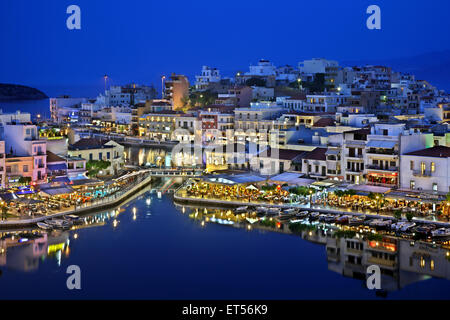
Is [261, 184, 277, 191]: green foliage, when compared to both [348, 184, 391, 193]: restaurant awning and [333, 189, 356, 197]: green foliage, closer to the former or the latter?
[333, 189, 356, 197]: green foliage

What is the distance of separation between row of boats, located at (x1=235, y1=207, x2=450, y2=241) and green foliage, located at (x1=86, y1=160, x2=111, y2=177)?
8.17 metres

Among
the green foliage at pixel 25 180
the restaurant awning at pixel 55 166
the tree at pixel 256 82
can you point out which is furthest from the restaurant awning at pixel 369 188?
the tree at pixel 256 82

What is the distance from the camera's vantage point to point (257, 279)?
1680 centimetres

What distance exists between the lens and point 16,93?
163750 millimetres

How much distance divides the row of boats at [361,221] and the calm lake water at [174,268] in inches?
53.2

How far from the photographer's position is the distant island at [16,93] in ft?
523

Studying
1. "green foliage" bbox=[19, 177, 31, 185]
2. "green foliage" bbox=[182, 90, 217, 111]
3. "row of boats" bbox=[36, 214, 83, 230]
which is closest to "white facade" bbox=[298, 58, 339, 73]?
"green foliage" bbox=[182, 90, 217, 111]

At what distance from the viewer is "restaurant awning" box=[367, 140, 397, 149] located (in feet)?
82.9

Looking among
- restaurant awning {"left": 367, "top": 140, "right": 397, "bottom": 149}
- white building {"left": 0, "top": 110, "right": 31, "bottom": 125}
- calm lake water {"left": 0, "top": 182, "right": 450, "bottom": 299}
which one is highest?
white building {"left": 0, "top": 110, "right": 31, "bottom": 125}
